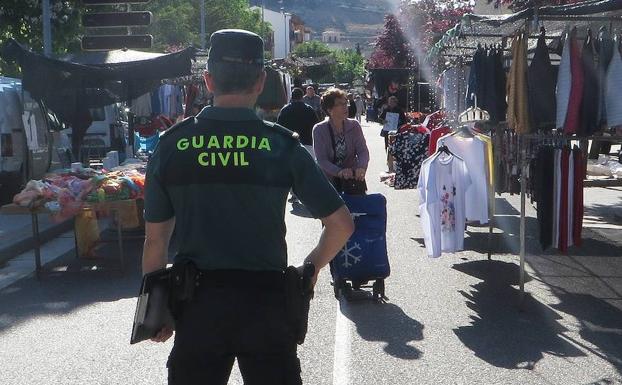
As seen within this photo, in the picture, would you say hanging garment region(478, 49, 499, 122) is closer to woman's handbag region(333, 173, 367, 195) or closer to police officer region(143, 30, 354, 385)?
woman's handbag region(333, 173, 367, 195)

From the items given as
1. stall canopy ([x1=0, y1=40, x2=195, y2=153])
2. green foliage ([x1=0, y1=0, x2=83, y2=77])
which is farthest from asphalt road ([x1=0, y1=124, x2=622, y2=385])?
green foliage ([x1=0, y1=0, x2=83, y2=77])

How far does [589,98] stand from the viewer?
7.80 m

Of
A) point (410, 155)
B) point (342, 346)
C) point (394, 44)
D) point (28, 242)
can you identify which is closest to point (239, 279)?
point (342, 346)

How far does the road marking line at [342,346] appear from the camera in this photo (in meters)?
5.96

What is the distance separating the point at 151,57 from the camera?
1459 centimetres

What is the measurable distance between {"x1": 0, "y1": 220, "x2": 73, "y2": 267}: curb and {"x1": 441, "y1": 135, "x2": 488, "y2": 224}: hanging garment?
518cm

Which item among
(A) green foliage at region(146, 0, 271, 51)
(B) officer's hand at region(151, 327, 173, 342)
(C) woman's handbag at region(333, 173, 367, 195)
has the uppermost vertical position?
(A) green foliage at region(146, 0, 271, 51)

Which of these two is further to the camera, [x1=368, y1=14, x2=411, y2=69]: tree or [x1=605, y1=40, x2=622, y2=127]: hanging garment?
[x1=368, y1=14, x2=411, y2=69]: tree

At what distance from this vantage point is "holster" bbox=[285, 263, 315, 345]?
10.1 ft

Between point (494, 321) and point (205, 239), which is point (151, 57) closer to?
point (494, 321)

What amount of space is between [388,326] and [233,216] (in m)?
4.38

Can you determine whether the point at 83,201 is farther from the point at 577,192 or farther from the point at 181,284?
the point at 181,284

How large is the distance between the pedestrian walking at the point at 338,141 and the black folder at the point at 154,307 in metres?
5.28

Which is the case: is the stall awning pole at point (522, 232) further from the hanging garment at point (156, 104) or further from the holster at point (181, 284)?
the hanging garment at point (156, 104)
